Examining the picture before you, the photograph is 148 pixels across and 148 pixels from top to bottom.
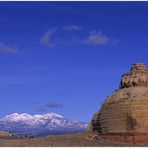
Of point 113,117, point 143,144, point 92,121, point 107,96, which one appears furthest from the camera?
point 92,121

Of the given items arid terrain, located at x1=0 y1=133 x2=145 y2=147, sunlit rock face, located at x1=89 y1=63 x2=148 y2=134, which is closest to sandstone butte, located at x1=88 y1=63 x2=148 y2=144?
sunlit rock face, located at x1=89 y1=63 x2=148 y2=134

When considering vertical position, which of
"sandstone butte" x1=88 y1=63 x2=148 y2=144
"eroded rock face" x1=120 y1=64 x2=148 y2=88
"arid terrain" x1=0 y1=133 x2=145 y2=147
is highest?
"eroded rock face" x1=120 y1=64 x2=148 y2=88

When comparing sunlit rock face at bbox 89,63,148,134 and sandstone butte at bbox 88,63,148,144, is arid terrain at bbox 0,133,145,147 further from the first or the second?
sunlit rock face at bbox 89,63,148,134

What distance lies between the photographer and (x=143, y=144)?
98.9 metres

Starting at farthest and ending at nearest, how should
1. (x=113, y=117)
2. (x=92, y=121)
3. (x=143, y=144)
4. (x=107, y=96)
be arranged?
(x=92, y=121)
(x=107, y=96)
(x=113, y=117)
(x=143, y=144)

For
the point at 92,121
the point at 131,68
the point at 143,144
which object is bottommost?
the point at 143,144

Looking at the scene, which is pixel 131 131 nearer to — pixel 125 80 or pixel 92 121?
pixel 125 80

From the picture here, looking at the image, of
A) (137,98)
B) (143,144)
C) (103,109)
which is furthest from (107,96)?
(143,144)

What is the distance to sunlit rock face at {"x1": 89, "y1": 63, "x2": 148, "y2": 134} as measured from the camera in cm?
10376

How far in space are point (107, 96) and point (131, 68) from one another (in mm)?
8125

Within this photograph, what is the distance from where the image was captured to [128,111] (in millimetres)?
104750

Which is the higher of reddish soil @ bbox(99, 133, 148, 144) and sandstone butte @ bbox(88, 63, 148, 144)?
sandstone butte @ bbox(88, 63, 148, 144)

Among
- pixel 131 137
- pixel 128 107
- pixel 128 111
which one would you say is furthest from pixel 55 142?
pixel 128 107

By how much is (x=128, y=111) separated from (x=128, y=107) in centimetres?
87
